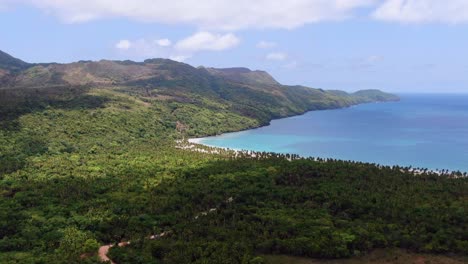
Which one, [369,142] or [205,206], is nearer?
[205,206]

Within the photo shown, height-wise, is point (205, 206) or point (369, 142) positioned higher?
point (369, 142)

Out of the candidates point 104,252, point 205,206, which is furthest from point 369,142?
point 104,252

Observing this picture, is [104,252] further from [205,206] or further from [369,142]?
[369,142]

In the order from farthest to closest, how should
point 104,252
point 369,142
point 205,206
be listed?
point 369,142 < point 205,206 < point 104,252

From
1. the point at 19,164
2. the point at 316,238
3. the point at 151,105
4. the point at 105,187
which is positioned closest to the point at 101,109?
the point at 151,105

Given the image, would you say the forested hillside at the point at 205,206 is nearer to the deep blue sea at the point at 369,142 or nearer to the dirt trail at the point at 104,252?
the dirt trail at the point at 104,252

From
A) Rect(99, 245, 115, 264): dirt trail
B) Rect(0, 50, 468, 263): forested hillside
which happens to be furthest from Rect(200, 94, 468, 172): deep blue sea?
Rect(99, 245, 115, 264): dirt trail

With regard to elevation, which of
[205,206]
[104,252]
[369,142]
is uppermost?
[369,142]

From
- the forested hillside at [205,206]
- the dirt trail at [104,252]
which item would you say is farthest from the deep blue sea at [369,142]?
the dirt trail at [104,252]

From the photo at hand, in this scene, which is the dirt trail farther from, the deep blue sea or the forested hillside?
the deep blue sea

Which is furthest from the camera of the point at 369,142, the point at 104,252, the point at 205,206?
the point at 369,142

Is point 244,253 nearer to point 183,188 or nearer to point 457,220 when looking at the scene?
point 183,188
